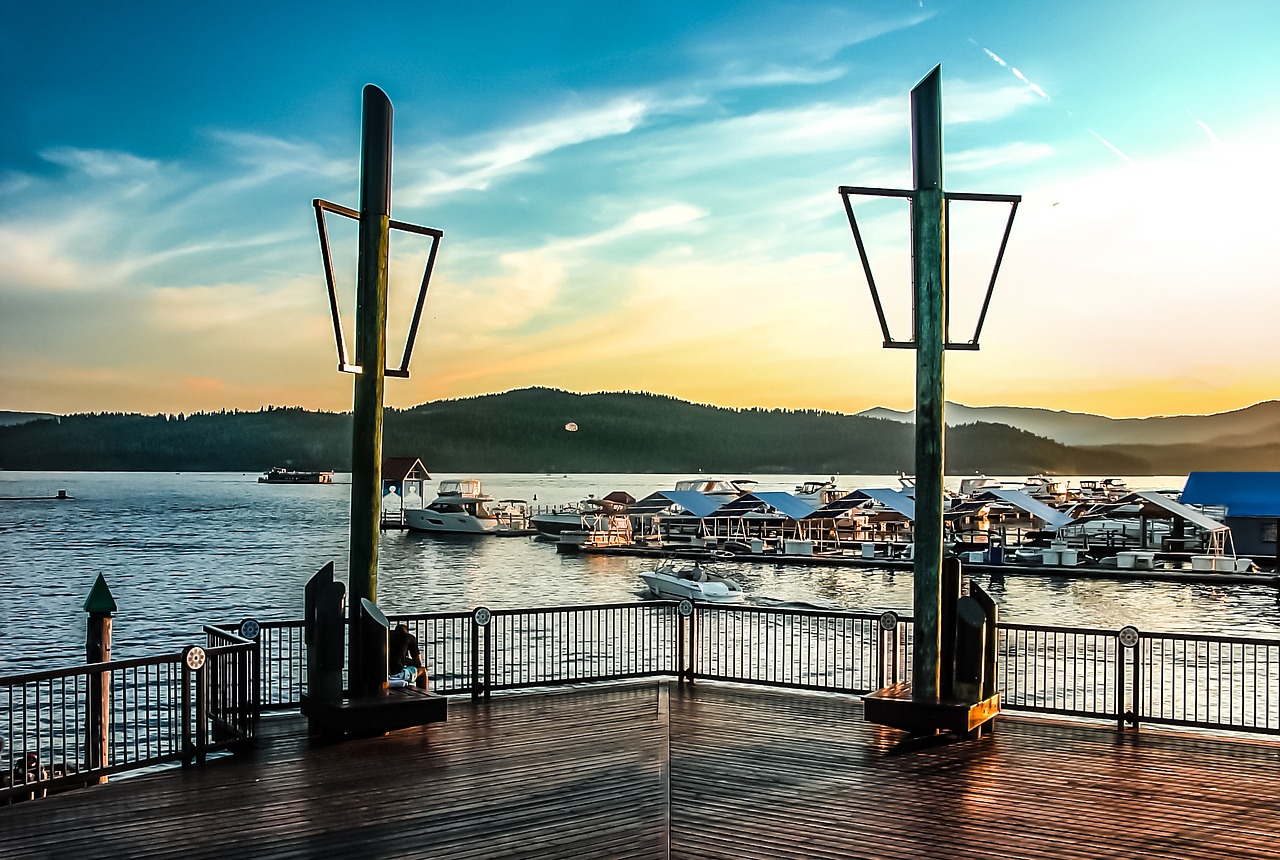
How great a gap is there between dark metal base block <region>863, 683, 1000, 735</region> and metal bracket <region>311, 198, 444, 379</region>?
20.4 ft

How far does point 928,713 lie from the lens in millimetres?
10555

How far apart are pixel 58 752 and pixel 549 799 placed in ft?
54.8

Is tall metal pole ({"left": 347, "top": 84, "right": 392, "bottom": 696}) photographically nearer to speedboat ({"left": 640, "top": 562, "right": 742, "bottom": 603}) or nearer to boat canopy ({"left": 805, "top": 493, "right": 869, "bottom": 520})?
speedboat ({"left": 640, "top": 562, "right": 742, "bottom": 603})

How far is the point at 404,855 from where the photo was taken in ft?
23.6

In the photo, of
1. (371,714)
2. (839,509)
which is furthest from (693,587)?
(371,714)

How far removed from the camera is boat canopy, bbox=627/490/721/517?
265 feet

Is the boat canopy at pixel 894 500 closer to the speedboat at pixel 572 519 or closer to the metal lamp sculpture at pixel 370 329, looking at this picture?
the speedboat at pixel 572 519

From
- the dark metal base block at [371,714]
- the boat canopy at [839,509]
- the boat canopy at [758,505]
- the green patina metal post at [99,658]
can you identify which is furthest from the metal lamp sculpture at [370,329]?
the boat canopy at [758,505]

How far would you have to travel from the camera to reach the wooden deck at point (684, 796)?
24.5ft

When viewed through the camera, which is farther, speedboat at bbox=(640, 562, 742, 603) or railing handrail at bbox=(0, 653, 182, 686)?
speedboat at bbox=(640, 562, 742, 603)

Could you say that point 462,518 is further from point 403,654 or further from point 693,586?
point 403,654

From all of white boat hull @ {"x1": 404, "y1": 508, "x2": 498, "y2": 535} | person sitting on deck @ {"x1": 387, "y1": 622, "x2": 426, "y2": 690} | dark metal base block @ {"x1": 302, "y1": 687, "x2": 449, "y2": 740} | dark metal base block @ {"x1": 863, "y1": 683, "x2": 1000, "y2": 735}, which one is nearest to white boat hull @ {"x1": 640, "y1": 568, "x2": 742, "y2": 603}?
person sitting on deck @ {"x1": 387, "y1": 622, "x2": 426, "y2": 690}

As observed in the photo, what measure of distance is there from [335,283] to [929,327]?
6295 millimetres

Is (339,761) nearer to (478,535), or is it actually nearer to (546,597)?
(546,597)
